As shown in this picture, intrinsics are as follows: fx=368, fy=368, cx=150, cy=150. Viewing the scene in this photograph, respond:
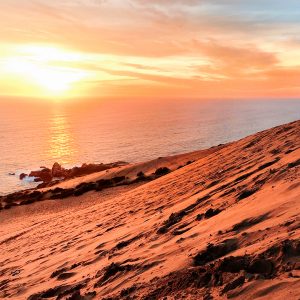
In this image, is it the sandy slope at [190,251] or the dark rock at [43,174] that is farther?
the dark rock at [43,174]

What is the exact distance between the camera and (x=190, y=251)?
623 centimetres

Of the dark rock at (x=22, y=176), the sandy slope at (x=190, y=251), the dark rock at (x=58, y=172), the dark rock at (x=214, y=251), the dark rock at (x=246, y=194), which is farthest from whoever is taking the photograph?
the dark rock at (x=22, y=176)

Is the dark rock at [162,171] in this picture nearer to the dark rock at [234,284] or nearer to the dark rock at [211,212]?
the dark rock at [211,212]

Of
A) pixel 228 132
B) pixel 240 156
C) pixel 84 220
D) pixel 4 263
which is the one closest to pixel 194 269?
pixel 4 263

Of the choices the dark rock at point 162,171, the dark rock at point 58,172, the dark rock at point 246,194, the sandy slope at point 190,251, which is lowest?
the dark rock at point 58,172

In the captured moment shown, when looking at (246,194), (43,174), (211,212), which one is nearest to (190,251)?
(211,212)

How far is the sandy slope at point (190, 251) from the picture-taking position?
488 cm

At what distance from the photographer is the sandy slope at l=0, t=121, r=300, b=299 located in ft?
16.0

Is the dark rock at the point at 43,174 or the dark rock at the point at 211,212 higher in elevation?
the dark rock at the point at 211,212

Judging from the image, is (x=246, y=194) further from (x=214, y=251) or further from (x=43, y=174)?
(x=43, y=174)

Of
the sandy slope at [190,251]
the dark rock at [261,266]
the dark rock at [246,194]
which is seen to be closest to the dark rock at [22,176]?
the sandy slope at [190,251]

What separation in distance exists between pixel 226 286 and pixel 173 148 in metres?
65.1

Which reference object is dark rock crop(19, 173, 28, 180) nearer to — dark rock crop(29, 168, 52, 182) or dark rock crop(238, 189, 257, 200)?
dark rock crop(29, 168, 52, 182)

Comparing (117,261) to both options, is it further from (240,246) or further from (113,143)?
(113,143)
